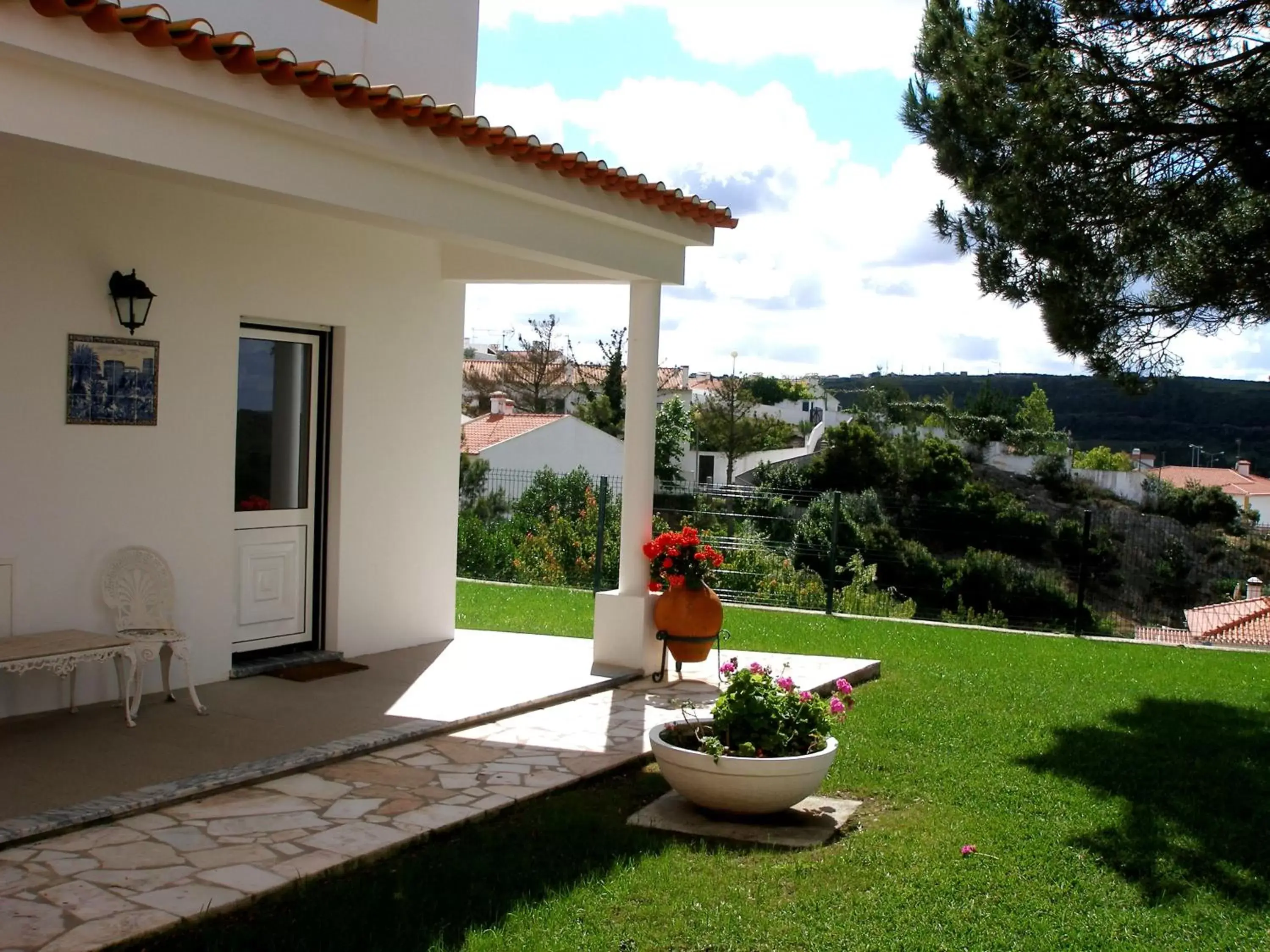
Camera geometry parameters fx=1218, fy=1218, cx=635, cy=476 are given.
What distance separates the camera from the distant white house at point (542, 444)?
38062 millimetres

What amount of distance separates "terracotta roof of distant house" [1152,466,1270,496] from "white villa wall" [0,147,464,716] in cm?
4579

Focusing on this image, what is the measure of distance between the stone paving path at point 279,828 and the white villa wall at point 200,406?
2.13 meters

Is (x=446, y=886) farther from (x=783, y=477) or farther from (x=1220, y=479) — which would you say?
(x=1220, y=479)

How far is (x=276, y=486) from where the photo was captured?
→ 884 cm

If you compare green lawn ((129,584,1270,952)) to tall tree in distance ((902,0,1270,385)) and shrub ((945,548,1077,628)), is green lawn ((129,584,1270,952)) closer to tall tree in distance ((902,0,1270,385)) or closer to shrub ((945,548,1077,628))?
tall tree in distance ((902,0,1270,385))

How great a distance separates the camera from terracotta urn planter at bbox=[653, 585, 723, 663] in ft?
29.1

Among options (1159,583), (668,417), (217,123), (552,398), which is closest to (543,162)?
(217,123)

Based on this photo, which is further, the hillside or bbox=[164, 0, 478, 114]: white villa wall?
the hillside

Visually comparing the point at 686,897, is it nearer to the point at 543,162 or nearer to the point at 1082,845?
the point at 1082,845

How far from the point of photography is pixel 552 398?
188ft

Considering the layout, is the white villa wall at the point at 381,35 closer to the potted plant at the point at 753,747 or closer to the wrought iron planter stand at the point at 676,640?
the wrought iron planter stand at the point at 676,640

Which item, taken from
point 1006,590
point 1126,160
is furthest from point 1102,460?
point 1126,160

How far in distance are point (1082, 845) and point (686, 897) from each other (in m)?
2.04

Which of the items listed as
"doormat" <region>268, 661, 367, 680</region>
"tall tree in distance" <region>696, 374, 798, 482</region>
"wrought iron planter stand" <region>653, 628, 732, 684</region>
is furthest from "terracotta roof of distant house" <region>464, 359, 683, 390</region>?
"doormat" <region>268, 661, 367, 680</region>
